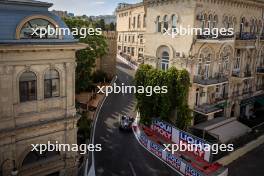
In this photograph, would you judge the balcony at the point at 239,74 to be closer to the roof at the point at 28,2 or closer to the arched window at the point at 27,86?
the roof at the point at 28,2

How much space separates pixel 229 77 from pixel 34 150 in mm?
27702

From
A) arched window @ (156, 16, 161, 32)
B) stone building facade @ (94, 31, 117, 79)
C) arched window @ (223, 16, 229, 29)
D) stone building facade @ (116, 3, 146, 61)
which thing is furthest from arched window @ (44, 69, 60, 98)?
stone building facade @ (116, 3, 146, 61)

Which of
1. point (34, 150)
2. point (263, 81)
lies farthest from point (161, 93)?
point (263, 81)

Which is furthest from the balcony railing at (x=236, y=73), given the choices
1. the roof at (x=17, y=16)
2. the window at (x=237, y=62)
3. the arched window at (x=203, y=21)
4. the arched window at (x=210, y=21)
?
the roof at (x=17, y=16)

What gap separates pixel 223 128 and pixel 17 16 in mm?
25917

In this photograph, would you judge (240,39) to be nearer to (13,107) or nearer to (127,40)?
(13,107)

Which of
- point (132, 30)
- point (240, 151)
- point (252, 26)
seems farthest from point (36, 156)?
point (132, 30)

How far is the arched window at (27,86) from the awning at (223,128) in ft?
66.3

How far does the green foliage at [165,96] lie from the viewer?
99.0 feet

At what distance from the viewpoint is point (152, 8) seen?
35281 mm

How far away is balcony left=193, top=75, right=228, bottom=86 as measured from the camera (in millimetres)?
32062

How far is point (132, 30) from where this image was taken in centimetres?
6438

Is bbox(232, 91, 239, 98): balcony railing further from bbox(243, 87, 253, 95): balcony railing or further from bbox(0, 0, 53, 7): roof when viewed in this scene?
bbox(0, 0, 53, 7): roof

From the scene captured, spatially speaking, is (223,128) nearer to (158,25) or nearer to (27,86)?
(158,25)
